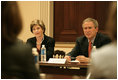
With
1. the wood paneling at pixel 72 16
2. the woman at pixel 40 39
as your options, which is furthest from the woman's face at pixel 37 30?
the wood paneling at pixel 72 16

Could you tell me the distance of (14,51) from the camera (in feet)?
2.49

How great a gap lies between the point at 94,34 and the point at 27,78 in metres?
1.27

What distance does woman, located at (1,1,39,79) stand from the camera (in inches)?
29.8

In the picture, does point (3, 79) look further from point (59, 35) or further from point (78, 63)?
point (59, 35)

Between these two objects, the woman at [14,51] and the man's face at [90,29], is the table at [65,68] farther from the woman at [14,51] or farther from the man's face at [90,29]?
the woman at [14,51]

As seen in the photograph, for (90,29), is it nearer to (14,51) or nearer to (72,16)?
(72,16)

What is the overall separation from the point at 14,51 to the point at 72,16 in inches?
91.3

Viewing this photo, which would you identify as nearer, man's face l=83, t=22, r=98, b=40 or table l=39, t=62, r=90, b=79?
table l=39, t=62, r=90, b=79

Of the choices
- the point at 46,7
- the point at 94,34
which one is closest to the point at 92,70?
the point at 94,34

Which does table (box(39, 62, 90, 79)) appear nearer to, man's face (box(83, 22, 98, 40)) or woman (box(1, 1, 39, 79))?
man's face (box(83, 22, 98, 40))

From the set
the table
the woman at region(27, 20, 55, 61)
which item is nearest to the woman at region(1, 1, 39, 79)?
the table

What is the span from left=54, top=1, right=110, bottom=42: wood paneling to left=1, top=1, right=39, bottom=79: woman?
7.38 feet

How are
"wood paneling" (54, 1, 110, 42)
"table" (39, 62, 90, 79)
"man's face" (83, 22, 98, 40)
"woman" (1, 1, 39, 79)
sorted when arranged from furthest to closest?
"wood paneling" (54, 1, 110, 42) < "man's face" (83, 22, 98, 40) < "table" (39, 62, 90, 79) < "woman" (1, 1, 39, 79)

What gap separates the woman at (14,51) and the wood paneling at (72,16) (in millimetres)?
2249
